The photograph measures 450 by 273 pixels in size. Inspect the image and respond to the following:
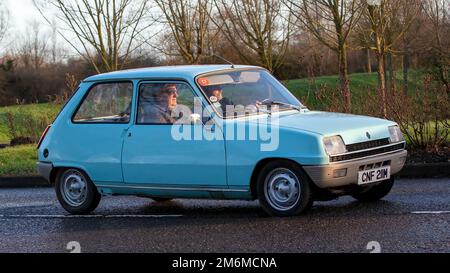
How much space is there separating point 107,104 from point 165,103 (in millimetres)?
945

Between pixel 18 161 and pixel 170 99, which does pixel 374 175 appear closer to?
pixel 170 99

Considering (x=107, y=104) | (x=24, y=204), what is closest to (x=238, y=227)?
(x=107, y=104)

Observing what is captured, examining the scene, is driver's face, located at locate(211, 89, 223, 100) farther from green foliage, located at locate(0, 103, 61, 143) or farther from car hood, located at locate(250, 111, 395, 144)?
green foliage, located at locate(0, 103, 61, 143)

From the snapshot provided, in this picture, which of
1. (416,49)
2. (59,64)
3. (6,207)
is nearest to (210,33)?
(416,49)

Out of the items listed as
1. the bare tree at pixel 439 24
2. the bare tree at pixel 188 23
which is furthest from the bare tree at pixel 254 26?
the bare tree at pixel 439 24

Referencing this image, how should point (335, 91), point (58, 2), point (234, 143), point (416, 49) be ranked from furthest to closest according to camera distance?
point (416, 49)
point (58, 2)
point (335, 91)
point (234, 143)

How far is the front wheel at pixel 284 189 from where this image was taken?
7566 millimetres

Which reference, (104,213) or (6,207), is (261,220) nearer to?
(104,213)

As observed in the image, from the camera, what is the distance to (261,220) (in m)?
7.75

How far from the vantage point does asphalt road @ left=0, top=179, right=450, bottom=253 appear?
21.3 feet

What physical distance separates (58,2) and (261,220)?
17.2 meters

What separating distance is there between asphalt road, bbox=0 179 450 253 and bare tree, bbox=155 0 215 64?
1406 centimetres

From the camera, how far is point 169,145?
830cm

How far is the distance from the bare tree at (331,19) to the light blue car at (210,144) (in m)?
10.1
